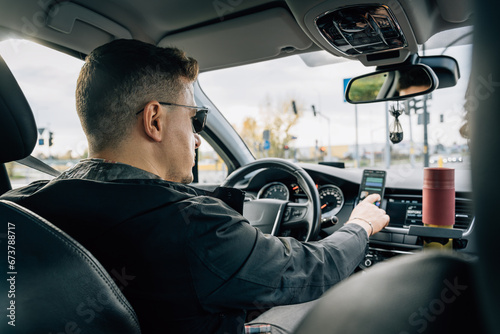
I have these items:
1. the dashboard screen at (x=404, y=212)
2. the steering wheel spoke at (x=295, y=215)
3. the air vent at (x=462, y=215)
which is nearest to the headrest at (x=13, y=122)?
the steering wheel spoke at (x=295, y=215)

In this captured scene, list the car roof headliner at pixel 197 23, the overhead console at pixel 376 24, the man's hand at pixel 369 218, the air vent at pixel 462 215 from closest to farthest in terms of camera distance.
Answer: the man's hand at pixel 369 218
the overhead console at pixel 376 24
the car roof headliner at pixel 197 23
the air vent at pixel 462 215

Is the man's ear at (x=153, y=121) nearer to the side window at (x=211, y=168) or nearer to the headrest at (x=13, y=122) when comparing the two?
the headrest at (x=13, y=122)

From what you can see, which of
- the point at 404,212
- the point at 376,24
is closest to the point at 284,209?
the point at 404,212

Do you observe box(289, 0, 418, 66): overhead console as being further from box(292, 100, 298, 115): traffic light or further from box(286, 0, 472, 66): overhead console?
box(292, 100, 298, 115): traffic light

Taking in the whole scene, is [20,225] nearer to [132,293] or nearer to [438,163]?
[132,293]

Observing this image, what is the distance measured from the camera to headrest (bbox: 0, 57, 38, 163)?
5.37ft

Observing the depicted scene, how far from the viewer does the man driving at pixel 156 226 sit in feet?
3.65

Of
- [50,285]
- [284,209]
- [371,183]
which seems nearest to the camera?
[50,285]

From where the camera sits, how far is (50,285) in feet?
3.11

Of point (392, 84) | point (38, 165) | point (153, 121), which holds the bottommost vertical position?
point (38, 165)

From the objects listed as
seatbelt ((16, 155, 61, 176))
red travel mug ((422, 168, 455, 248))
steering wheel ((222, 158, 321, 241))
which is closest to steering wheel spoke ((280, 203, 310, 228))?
steering wheel ((222, 158, 321, 241))

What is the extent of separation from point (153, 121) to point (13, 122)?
0.67m

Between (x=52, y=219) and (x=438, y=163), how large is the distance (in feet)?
4.95

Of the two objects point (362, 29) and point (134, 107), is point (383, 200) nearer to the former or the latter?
point (362, 29)
